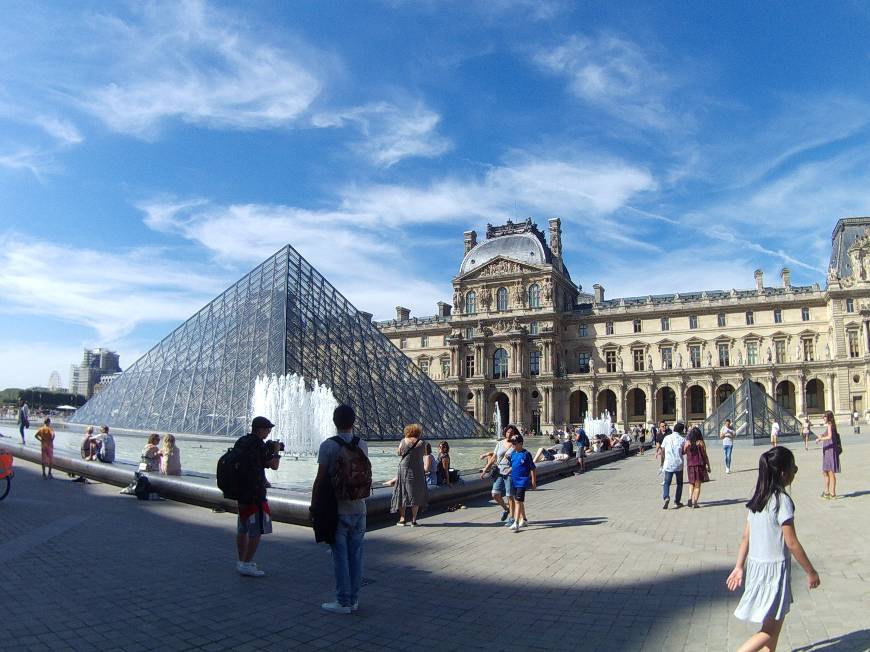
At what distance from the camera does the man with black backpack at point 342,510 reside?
454 cm

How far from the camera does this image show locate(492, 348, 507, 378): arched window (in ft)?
186

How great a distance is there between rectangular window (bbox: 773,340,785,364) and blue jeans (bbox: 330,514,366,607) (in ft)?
175

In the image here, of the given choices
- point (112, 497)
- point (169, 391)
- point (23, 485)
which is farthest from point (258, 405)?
point (112, 497)

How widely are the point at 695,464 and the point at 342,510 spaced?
23.7 ft

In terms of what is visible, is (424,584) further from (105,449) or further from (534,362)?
(534,362)

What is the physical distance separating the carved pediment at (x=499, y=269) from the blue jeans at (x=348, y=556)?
171 ft

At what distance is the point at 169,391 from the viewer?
28281 mm

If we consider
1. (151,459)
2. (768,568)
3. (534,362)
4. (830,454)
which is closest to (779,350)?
(534,362)

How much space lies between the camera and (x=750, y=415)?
28.4 metres

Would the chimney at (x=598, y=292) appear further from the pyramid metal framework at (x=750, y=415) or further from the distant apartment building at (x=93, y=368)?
the distant apartment building at (x=93, y=368)

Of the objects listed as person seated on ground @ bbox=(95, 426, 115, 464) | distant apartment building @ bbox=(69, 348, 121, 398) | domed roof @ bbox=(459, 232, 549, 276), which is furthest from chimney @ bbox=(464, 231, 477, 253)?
distant apartment building @ bbox=(69, 348, 121, 398)

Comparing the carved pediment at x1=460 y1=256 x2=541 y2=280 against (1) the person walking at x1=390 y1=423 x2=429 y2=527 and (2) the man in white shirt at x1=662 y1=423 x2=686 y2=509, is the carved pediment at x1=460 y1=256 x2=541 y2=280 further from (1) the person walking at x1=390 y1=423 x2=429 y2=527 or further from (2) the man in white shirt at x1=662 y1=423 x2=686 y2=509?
(1) the person walking at x1=390 y1=423 x2=429 y2=527

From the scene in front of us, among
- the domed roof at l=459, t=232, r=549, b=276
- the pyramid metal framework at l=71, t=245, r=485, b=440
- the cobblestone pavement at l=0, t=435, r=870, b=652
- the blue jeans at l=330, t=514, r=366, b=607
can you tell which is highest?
the domed roof at l=459, t=232, r=549, b=276

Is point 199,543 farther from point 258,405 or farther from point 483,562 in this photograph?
point 258,405
